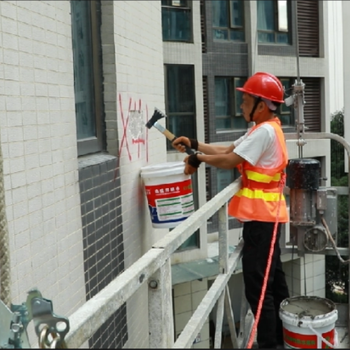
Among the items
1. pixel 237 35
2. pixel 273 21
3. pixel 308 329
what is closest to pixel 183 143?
pixel 308 329

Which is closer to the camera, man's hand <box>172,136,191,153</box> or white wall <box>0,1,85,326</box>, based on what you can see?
white wall <box>0,1,85,326</box>

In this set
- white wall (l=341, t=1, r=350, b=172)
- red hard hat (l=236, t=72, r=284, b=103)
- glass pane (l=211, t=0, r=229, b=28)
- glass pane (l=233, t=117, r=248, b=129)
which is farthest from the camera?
glass pane (l=233, t=117, r=248, b=129)

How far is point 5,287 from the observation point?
116 inches

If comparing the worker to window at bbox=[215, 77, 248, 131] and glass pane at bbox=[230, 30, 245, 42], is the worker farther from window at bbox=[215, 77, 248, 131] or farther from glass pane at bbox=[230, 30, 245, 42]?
Result: glass pane at bbox=[230, 30, 245, 42]

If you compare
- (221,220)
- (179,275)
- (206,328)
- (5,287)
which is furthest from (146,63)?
(206,328)

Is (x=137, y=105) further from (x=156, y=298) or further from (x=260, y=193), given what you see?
(x=156, y=298)

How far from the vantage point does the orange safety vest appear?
157 inches

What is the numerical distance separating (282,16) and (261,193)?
48.8 feet

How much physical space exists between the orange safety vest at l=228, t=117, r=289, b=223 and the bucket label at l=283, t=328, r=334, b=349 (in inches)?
32.3

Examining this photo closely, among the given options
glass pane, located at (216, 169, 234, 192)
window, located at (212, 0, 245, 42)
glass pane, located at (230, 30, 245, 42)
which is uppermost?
window, located at (212, 0, 245, 42)

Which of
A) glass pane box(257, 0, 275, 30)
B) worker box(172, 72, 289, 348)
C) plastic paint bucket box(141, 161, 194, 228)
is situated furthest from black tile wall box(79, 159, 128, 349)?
glass pane box(257, 0, 275, 30)

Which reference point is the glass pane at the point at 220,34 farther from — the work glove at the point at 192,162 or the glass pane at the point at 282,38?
the work glove at the point at 192,162

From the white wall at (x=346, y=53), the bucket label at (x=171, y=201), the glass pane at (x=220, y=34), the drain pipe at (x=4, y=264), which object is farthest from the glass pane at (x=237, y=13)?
the drain pipe at (x=4, y=264)

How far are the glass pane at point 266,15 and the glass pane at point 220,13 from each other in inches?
55.5
